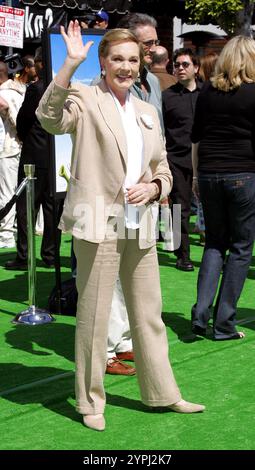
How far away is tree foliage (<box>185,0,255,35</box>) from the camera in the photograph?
1551cm

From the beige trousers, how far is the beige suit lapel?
0.46m

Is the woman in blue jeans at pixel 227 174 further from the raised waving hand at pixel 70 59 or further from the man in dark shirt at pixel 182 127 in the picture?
the man in dark shirt at pixel 182 127

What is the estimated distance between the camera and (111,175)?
463cm

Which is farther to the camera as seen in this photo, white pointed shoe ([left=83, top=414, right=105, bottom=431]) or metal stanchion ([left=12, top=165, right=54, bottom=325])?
metal stanchion ([left=12, top=165, right=54, bottom=325])

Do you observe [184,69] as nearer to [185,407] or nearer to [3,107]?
[3,107]

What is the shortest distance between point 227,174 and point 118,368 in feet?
5.00

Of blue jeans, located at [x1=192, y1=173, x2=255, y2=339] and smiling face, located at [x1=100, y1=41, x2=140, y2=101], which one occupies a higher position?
smiling face, located at [x1=100, y1=41, x2=140, y2=101]

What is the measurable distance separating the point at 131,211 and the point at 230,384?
1.48 m

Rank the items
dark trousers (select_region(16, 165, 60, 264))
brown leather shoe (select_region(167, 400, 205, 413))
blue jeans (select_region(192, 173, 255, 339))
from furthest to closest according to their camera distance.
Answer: dark trousers (select_region(16, 165, 60, 264)), blue jeans (select_region(192, 173, 255, 339)), brown leather shoe (select_region(167, 400, 205, 413))

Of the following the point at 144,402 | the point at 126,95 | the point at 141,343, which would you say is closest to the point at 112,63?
the point at 126,95

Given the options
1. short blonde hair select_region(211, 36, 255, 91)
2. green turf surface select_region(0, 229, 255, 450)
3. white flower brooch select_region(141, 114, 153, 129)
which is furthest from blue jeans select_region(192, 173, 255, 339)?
white flower brooch select_region(141, 114, 153, 129)

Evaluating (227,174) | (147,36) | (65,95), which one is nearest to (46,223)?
(227,174)

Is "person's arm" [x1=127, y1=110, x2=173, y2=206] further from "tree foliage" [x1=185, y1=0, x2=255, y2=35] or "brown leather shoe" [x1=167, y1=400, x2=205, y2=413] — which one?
"tree foliage" [x1=185, y1=0, x2=255, y2=35]

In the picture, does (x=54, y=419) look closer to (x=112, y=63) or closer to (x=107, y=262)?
(x=107, y=262)
